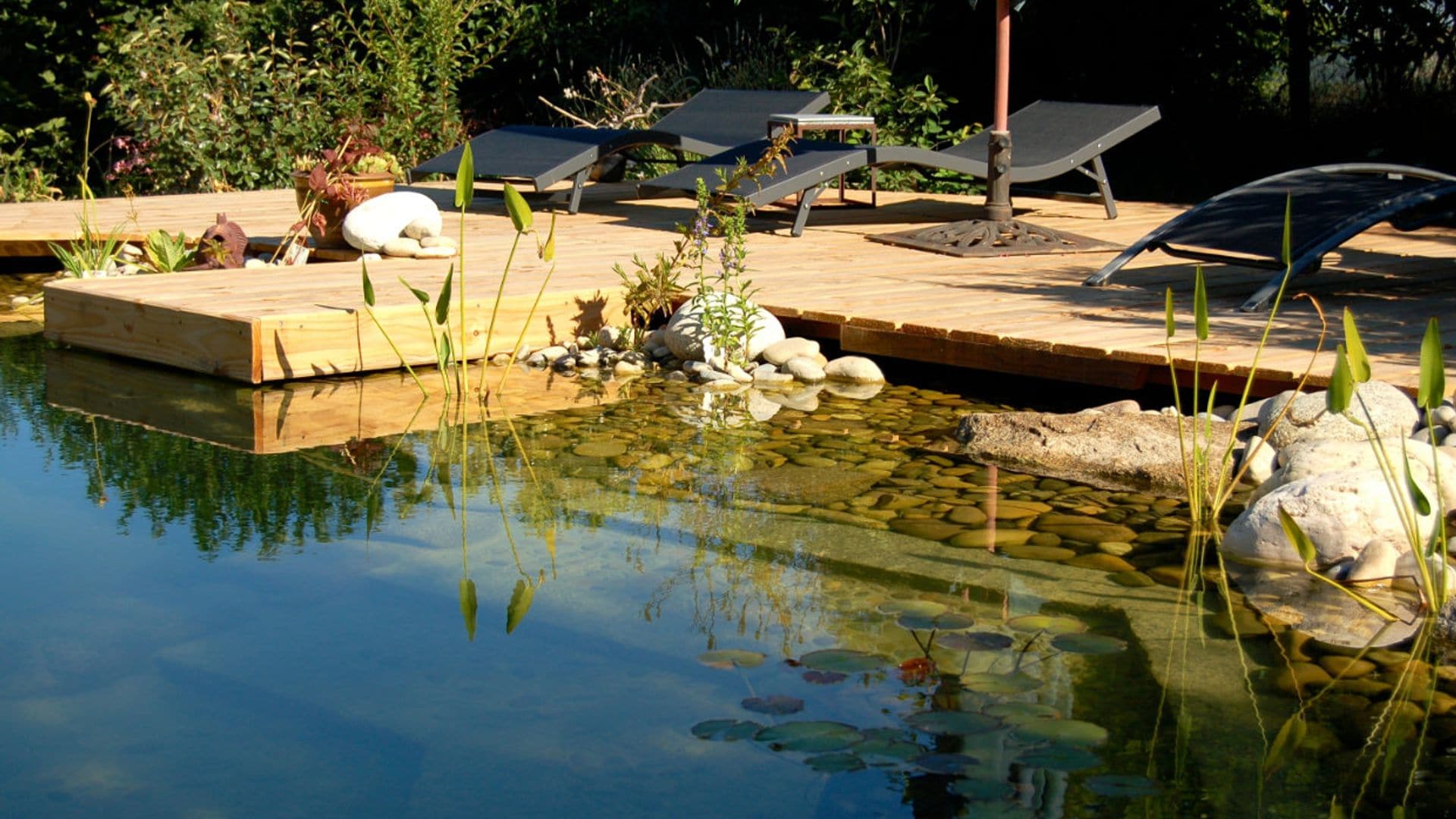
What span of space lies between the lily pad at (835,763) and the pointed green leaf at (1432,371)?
4.18ft

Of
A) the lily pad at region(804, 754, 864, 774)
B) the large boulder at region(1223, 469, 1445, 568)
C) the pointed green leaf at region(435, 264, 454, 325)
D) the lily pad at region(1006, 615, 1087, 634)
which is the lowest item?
the lily pad at region(804, 754, 864, 774)

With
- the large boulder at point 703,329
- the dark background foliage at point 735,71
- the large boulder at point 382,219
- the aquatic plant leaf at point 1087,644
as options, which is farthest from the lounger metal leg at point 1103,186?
the aquatic plant leaf at point 1087,644

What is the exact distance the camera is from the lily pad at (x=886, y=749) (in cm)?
251

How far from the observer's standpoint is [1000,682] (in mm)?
2811

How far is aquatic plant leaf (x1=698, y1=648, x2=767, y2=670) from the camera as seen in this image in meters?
2.94

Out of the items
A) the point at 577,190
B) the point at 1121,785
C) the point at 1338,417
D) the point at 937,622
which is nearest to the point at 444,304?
the point at 937,622

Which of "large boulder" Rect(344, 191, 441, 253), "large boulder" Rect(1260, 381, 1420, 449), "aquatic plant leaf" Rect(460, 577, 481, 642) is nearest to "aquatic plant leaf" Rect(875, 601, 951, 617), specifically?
"aquatic plant leaf" Rect(460, 577, 481, 642)

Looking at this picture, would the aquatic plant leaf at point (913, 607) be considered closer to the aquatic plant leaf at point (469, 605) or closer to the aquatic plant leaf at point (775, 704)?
the aquatic plant leaf at point (775, 704)

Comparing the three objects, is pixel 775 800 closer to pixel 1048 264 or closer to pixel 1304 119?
pixel 1048 264

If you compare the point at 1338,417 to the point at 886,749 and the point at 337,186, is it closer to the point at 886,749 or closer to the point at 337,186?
the point at 886,749

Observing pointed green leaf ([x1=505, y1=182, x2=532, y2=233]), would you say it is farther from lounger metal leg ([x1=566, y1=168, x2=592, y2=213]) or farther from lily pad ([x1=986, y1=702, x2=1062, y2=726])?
lounger metal leg ([x1=566, y1=168, x2=592, y2=213])

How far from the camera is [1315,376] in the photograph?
445 centimetres

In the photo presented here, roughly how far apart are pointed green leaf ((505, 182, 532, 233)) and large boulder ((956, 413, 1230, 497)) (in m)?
1.44

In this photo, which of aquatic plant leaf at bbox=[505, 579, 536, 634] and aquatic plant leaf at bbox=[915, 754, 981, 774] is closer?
aquatic plant leaf at bbox=[915, 754, 981, 774]
